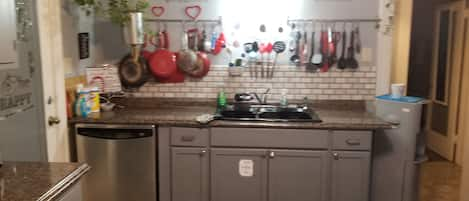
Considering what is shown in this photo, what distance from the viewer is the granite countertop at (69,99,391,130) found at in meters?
2.66

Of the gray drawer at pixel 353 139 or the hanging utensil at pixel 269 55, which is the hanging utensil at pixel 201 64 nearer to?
the hanging utensil at pixel 269 55

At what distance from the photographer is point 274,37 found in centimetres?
319

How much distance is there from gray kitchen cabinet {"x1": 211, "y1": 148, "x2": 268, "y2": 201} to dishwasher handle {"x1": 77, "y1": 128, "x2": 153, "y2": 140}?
48 cm

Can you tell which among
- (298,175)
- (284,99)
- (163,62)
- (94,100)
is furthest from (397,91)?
(94,100)

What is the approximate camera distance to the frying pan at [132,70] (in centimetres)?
321

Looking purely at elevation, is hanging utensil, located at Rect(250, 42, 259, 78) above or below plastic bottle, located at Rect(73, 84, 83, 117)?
above

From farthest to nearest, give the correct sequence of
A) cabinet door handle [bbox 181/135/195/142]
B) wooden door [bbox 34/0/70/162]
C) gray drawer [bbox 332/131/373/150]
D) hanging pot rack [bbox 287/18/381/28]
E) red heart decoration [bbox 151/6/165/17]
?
1. red heart decoration [bbox 151/6/165/17]
2. hanging pot rack [bbox 287/18/381/28]
3. cabinet door handle [bbox 181/135/195/142]
4. gray drawer [bbox 332/131/373/150]
5. wooden door [bbox 34/0/70/162]

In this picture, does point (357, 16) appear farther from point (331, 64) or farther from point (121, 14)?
point (121, 14)

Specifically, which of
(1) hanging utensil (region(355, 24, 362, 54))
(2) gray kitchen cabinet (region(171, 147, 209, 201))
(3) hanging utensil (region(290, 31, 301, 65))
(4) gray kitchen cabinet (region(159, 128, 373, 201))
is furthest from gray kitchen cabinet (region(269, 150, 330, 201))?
(1) hanging utensil (region(355, 24, 362, 54))

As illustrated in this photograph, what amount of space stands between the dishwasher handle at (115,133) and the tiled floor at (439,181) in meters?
2.44

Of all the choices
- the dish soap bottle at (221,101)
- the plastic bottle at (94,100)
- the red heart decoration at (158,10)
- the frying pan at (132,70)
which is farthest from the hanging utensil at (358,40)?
the plastic bottle at (94,100)

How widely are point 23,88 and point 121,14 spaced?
95 cm

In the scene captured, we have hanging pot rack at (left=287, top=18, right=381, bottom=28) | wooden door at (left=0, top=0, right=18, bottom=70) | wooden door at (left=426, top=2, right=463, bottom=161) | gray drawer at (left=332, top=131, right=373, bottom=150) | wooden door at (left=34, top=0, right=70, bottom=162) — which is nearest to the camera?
wooden door at (left=0, top=0, right=18, bottom=70)

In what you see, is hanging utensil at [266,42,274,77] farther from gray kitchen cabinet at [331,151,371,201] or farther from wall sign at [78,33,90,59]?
wall sign at [78,33,90,59]
